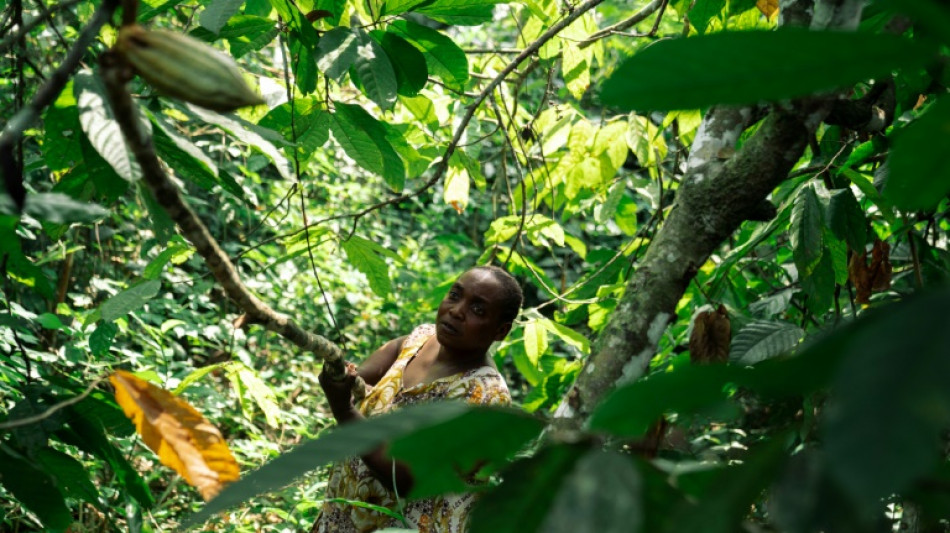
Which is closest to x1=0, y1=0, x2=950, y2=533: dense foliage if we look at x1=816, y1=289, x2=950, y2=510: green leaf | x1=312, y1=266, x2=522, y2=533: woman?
x1=816, y1=289, x2=950, y2=510: green leaf

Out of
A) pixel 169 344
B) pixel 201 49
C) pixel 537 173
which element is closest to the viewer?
pixel 201 49

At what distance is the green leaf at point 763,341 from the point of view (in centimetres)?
154

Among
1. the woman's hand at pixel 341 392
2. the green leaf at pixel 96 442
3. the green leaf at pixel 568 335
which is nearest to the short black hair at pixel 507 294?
the green leaf at pixel 568 335

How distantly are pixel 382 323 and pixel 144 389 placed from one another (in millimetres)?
4195

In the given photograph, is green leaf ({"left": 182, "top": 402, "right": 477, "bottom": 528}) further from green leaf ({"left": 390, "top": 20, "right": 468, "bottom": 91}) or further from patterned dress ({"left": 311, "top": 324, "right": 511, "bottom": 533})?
patterned dress ({"left": 311, "top": 324, "right": 511, "bottom": 533})

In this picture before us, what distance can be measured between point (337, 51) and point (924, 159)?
1.08 meters

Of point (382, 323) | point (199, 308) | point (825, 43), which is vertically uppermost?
point (825, 43)

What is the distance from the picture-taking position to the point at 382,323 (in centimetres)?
498

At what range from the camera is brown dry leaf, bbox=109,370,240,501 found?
763 millimetres

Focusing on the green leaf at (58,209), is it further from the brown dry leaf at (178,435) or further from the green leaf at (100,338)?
the green leaf at (100,338)

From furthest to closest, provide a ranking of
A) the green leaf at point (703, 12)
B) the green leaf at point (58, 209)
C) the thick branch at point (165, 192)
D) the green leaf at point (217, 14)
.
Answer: the green leaf at point (703, 12)
the green leaf at point (217, 14)
the green leaf at point (58, 209)
the thick branch at point (165, 192)

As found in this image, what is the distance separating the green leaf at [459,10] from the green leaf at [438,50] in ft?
0.11

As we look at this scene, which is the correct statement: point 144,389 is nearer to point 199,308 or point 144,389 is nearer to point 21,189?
point 21,189

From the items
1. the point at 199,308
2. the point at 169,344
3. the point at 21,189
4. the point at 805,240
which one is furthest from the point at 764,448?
the point at 199,308
